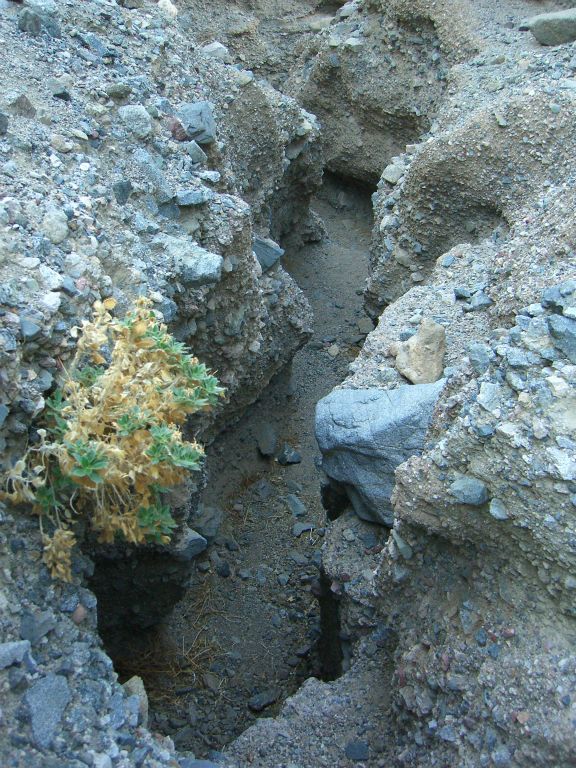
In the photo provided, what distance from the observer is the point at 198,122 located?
4168 mm

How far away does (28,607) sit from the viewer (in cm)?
242

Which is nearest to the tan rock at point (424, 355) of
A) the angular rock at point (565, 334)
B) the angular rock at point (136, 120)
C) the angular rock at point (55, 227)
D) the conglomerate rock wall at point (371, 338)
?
the conglomerate rock wall at point (371, 338)

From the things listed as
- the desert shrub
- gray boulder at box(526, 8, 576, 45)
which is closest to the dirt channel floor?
the desert shrub

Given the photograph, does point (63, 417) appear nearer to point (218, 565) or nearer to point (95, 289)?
point (95, 289)

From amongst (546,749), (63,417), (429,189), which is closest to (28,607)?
(63,417)

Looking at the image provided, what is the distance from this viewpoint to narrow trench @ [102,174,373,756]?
4215 mm

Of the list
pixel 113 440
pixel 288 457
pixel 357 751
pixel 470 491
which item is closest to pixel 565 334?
pixel 470 491

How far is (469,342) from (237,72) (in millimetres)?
2405

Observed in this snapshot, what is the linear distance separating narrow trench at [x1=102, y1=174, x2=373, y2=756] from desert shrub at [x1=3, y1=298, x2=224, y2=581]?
187 centimetres

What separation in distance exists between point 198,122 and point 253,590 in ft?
8.57

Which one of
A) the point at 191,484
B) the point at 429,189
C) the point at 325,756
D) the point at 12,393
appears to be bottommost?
the point at 325,756

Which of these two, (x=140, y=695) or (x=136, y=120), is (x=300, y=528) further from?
(x=136, y=120)

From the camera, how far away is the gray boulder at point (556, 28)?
5496mm

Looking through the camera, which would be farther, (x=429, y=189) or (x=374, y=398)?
(x=429, y=189)
